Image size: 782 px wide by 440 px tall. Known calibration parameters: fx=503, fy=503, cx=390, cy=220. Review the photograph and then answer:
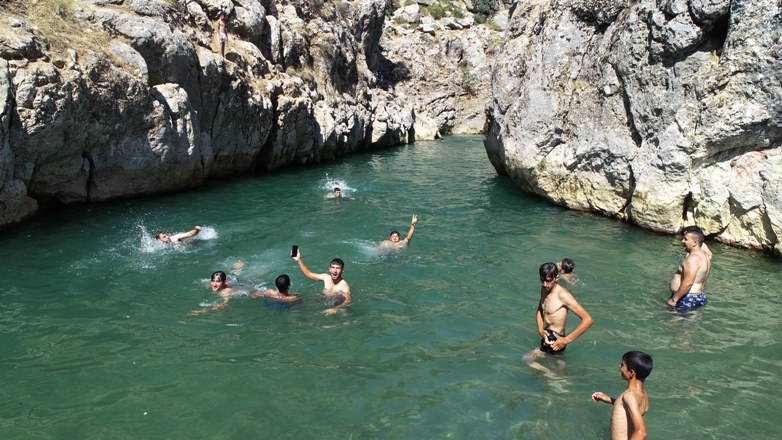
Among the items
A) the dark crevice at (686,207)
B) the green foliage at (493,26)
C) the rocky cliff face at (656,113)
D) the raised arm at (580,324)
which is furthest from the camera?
the green foliage at (493,26)

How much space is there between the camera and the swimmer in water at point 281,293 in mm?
9031

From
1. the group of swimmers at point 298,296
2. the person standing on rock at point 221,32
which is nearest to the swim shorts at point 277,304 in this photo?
the group of swimmers at point 298,296

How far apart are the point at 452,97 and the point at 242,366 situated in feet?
174

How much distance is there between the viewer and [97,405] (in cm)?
604

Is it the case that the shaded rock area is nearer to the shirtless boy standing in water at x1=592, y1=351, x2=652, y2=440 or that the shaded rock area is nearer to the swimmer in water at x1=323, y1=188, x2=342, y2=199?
the swimmer in water at x1=323, y1=188, x2=342, y2=199

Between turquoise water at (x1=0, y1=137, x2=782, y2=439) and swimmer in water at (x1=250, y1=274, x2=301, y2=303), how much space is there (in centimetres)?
24

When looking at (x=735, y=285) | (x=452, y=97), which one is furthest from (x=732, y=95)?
(x=452, y=97)

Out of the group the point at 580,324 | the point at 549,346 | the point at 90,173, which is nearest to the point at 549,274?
the point at 580,324

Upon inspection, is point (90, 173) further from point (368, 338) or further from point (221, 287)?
point (368, 338)

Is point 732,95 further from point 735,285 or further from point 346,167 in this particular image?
point 346,167

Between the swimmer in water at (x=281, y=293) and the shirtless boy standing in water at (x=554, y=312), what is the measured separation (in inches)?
171

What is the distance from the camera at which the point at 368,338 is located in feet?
Result: 26.0

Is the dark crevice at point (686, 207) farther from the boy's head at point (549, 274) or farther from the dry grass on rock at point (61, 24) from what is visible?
the dry grass on rock at point (61, 24)

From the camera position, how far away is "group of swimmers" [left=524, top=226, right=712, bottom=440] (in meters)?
4.73
